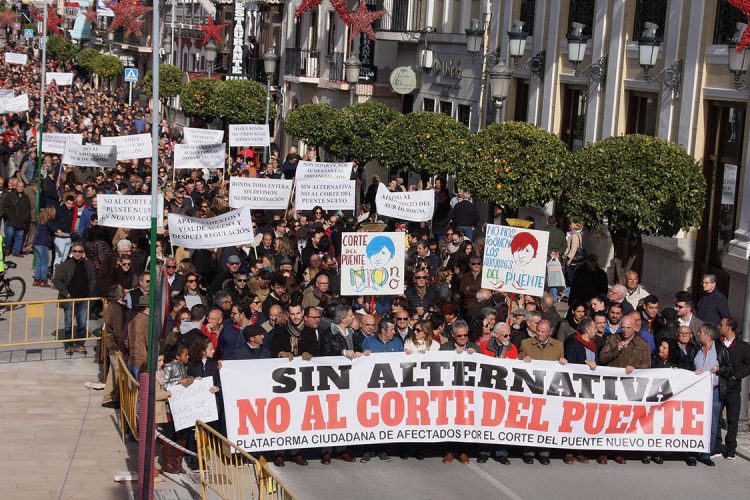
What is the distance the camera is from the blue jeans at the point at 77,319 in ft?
61.9

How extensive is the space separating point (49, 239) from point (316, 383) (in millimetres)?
11015

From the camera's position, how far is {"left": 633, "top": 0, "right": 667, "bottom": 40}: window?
24.1 m

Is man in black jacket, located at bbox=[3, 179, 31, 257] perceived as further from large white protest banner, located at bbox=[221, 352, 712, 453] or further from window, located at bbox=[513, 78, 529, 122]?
large white protest banner, located at bbox=[221, 352, 712, 453]

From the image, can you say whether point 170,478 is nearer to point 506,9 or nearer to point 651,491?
point 651,491

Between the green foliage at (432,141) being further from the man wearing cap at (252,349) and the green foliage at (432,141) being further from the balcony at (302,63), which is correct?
the balcony at (302,63)

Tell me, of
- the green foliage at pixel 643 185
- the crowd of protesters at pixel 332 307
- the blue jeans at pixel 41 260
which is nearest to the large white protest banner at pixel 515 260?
the crowd of protesters at pixel 332 307

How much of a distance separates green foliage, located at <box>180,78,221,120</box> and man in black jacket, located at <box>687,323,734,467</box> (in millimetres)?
31005

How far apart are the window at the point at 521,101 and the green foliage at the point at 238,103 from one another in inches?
537

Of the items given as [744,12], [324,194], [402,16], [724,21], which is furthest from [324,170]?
[402,16]

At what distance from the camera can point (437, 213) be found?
26.1 meters

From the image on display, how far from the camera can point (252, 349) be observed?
13.8 metres

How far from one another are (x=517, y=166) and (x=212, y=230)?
6.09 m

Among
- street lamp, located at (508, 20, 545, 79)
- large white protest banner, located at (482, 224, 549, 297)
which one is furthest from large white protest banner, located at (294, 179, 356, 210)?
large white protest banner, located at (482, 224, 549, 297)

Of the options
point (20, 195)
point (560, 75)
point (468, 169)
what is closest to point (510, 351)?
point (468, 169)
